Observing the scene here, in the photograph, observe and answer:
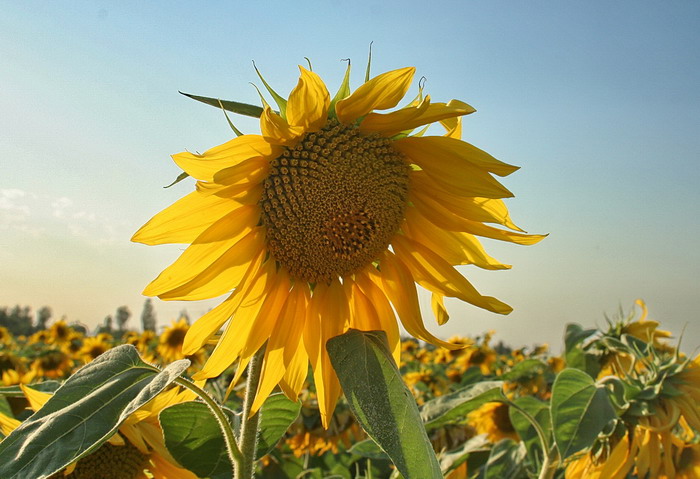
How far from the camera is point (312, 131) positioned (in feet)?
5.68

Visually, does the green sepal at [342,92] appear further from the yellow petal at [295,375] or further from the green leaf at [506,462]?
the green leaf at [506,462]

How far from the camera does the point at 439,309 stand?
6.48 ft

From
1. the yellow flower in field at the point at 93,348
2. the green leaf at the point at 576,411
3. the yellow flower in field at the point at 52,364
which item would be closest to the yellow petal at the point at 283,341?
the green leaf at the point at 576,411

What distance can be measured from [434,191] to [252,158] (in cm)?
55

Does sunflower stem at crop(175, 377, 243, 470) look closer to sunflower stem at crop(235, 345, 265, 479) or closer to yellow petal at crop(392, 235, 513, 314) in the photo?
sunflower stem at crop(235, 345, 265, 479)

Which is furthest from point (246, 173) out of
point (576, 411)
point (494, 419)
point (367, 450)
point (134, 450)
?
point (494, 419)

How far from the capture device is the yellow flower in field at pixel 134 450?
193cm

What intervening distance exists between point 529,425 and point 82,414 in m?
2.24

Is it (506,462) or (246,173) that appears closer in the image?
(246,173)

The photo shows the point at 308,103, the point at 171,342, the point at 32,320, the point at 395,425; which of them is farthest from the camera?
the point at 32,320

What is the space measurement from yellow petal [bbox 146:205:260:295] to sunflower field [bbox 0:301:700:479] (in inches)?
7.4

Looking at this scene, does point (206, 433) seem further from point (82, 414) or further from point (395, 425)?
point (395, 425)

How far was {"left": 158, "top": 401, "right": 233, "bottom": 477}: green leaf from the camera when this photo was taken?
1699 mm

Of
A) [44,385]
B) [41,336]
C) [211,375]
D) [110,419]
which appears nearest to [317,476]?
[44,385]
